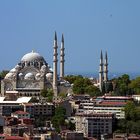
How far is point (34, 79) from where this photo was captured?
2366 inches

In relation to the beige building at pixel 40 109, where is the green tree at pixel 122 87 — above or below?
above

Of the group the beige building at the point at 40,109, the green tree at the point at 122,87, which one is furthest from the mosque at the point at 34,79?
the beige building at the point at 40,109

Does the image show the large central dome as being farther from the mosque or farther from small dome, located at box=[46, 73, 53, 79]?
small dome, located at box=[46, 73, 53, 79]

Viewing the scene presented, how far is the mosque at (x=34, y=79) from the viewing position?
58.4 metres

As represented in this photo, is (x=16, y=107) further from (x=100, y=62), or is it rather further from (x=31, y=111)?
(x=100, y=62)

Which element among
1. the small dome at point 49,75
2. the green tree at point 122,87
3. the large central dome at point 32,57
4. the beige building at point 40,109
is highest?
the large central dome at point 32,57

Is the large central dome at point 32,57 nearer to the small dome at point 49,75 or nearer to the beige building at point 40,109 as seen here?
the small dome at point 49,75

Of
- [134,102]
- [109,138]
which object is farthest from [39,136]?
[134,102]

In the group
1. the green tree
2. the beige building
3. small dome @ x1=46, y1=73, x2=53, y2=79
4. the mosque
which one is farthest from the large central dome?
the beige building

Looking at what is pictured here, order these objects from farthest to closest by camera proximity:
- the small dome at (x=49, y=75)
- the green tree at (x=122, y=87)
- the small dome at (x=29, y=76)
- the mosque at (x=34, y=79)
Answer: the small dome at (x=29, y=76) → the small dome at (x=49, y=75) → the mosque at (x=34, y=79) → the green tree at (x=122, y=87)

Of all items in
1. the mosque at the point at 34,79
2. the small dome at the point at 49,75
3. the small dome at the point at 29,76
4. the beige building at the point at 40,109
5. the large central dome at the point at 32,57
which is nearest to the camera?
the beige building at the point at 40,109

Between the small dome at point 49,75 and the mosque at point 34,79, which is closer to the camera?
the mosque at point 34,79

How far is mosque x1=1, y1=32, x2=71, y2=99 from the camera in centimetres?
5838

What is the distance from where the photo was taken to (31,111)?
4781 centimetres
